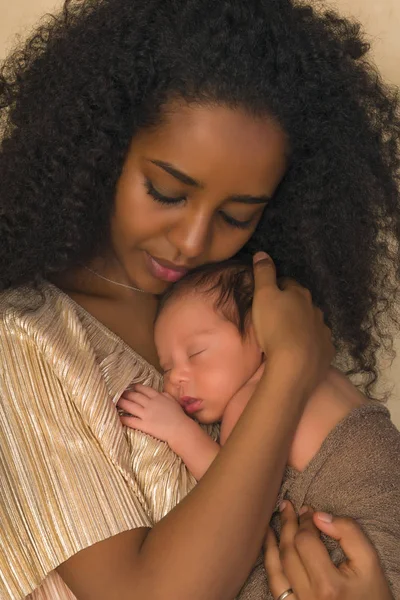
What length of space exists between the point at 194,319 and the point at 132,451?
12.9 inches

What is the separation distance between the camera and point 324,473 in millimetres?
1615

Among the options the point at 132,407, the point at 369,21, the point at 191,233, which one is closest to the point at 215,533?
the point at 132,407

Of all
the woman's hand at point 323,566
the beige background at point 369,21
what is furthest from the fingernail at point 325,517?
the beige background at point 369,21

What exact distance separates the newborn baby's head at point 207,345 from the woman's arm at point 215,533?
0.18 m

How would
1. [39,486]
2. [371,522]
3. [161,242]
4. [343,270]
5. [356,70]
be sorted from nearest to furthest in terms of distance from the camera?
[39,486] < [371,522] < [161,242] < [356,70] < [343,270]

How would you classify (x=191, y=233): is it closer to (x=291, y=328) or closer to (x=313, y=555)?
(x=291, y=328)

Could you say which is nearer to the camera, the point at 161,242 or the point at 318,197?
the point at 161,242

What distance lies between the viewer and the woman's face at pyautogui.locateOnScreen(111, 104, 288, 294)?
1.58 metres

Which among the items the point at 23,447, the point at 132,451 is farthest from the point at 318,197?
the point at 23,447

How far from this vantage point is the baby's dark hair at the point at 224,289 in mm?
1810

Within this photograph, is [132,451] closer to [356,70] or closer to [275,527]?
[275,527]

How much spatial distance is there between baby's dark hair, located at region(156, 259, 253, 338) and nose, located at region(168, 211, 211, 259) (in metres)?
0.17

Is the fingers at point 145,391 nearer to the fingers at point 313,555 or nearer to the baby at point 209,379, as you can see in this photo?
the baby at point 209,379

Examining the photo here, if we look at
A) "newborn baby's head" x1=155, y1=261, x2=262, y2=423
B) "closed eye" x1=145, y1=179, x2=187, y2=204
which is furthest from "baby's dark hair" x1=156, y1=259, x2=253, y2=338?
"closed eye" x1=145, y1=179, x2=187, y2=204
